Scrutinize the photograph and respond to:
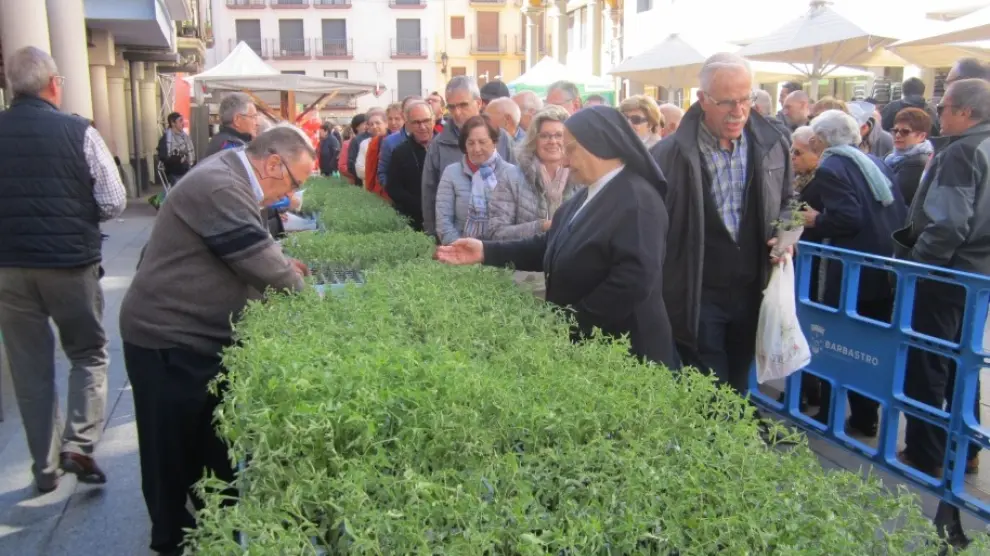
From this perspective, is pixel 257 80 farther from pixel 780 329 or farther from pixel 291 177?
pixel 780 329

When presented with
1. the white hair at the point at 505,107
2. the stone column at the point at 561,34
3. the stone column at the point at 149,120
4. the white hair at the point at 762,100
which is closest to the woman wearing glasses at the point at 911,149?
the white hair at the point at 762,100

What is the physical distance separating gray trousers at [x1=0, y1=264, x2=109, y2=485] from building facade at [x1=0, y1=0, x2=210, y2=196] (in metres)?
4.57

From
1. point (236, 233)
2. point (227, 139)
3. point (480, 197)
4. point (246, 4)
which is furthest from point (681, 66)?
point (246, 4)

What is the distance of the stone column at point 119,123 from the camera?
1986 cm

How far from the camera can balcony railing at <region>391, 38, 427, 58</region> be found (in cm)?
6227

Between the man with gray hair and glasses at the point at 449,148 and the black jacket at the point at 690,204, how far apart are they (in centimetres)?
202

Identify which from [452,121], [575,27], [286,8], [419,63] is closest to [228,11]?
[286,8]

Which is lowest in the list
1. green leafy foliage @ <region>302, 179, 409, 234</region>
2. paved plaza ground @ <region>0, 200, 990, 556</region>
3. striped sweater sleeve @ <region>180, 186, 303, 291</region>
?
paved plaza ground @ <region>0, 200, 990, 556</region>

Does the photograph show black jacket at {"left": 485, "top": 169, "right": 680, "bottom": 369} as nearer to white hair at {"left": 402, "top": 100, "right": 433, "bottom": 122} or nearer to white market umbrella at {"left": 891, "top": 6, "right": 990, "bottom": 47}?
white hair at {"left": 402, "top": 100, "right": 433, "bottom": 122}

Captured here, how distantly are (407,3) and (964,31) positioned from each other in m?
58.8

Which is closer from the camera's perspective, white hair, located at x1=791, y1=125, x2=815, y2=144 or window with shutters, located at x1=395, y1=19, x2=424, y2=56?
white hair, located at x1=791, y1=125, x2=815, y2=144

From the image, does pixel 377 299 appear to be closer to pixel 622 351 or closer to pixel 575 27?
pixel 622 351

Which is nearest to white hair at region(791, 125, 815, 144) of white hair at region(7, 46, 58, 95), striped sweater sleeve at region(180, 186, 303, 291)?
striped sweater sleeve at region(180, 186, 303, 291)

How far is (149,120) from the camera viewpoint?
91.3ft
